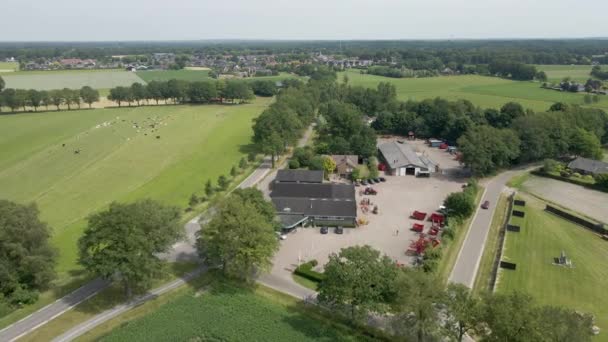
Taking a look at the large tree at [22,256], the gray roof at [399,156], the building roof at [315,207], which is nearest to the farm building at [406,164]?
the gray roof at [399,156]

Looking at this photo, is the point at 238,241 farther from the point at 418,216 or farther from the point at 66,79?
the point at 66,79

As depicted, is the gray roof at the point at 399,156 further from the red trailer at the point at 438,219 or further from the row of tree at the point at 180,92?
the row of tree at the point at 180,92

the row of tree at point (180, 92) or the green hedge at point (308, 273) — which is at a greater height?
the row of tree at point (180, 92)

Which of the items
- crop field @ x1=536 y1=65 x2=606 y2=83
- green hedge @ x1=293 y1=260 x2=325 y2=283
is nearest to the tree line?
green hedge @ x1=293 y1=260 x2=325 y2=283

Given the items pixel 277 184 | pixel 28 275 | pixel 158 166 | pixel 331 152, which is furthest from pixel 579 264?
pixel 158 166

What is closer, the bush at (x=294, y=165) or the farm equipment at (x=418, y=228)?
the farm equipment at (x=418, y=228)

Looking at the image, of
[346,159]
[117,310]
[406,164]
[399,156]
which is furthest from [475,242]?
[117,310]
